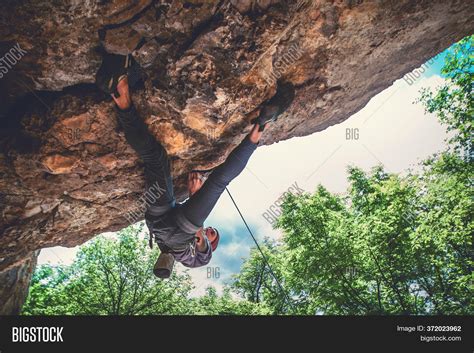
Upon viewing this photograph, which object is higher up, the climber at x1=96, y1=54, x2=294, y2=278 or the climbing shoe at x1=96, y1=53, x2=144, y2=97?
the climbing shoe at x1=96, y1=53, x2=144, y2=97

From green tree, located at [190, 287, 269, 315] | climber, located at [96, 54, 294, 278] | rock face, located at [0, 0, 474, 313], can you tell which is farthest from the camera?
green tree, located at [190, 287, 269, 315]

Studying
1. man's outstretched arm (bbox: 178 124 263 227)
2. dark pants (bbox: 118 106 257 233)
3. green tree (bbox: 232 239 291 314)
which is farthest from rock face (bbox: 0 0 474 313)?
green tree (bbox: 232 239 291 314)

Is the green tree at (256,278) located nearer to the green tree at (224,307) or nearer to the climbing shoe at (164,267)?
the green tree at (224,307)

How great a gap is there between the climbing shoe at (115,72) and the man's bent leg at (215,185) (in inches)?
70.0

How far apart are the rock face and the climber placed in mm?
244

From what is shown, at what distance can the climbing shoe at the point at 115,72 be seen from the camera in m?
3.43

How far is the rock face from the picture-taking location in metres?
3.38

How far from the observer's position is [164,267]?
14.8 feet

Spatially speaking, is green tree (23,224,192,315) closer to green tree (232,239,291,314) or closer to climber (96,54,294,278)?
green tree (232,239,291,314)

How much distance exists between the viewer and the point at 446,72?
11.4m

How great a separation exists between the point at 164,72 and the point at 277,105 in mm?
1802

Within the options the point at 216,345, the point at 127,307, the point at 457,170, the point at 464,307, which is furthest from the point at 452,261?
the point at 127,307

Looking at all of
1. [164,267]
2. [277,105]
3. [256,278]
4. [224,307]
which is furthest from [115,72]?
[256,278]

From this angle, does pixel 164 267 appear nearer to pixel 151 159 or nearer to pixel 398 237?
pixel 151 159
